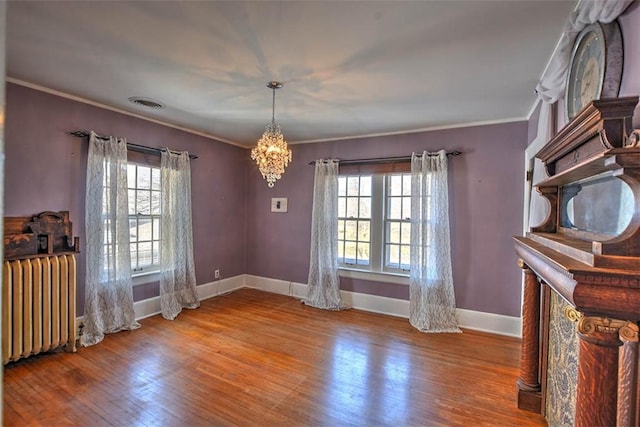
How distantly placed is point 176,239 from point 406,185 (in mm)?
3061

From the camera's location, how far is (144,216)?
12.9 ft

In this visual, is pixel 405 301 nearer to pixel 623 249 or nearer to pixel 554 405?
pixel 554 405

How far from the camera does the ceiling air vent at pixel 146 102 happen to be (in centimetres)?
311

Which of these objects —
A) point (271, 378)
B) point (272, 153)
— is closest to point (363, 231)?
point (272, 153)

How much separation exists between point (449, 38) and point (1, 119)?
2131mm

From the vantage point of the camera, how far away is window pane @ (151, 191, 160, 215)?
4.02 metres

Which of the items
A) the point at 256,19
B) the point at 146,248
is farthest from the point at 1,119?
the point at 146,248

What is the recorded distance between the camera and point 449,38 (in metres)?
1.94

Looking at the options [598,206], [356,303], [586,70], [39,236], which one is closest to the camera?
[598,206]

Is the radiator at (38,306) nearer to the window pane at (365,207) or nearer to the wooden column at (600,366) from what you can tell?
the window pane at (365,207)

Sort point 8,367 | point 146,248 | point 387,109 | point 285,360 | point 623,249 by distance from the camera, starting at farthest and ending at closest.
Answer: point 146,248
point 387,109
point 285,360
point 8,367
point 623,249

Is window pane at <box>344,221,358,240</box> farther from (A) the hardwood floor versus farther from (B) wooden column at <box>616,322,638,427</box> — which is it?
(B) wooden column at <box>616,322,638,427</box>

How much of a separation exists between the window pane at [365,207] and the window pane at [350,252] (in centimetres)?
45

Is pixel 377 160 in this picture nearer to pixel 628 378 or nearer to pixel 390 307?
pixel 390 307
